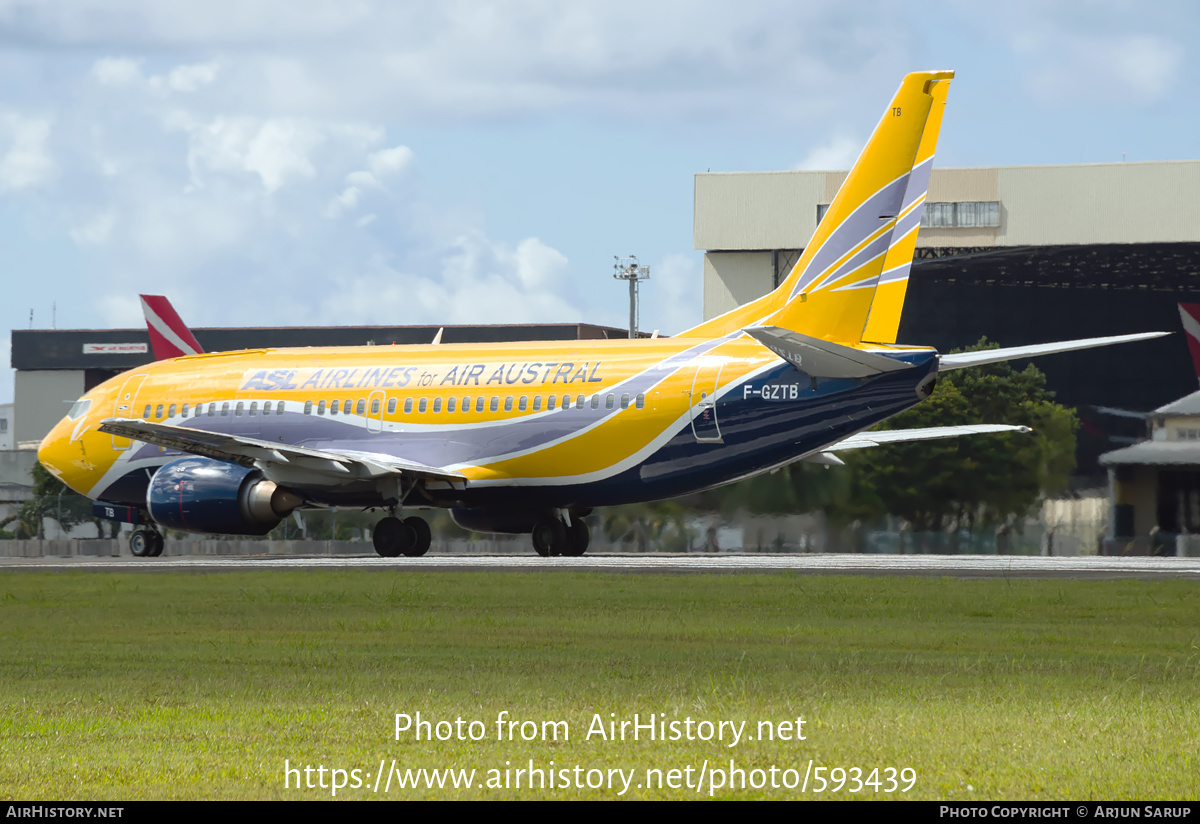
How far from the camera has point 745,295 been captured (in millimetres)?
75250

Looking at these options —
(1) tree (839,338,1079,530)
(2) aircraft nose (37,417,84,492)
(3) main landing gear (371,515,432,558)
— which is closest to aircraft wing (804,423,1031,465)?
(1) tree (839,338,1079,530)

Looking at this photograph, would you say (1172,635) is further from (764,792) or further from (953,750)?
(764,792)

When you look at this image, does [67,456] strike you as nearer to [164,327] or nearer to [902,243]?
[902,243]

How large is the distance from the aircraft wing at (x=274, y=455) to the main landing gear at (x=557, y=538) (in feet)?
8.92

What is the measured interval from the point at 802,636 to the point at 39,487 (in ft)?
147

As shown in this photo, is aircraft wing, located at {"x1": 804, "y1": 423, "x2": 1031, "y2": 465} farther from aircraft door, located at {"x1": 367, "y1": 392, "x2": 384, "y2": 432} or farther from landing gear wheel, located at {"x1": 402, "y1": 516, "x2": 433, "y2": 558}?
aircraft door, located at {"x1": 367, "y1": 392, "x2": 384, "y2": 432}

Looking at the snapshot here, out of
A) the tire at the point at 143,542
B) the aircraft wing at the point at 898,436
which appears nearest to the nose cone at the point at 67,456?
the tire at the point at 143,542

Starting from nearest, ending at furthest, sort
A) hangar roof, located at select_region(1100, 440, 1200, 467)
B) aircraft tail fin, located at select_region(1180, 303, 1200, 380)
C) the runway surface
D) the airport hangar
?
the runway surface, hangar roof, located at select_region(1100, 440, 1200, 467), aircraft tail fin, located at select_region(1180, 303, 1200, 380), the airport hangar

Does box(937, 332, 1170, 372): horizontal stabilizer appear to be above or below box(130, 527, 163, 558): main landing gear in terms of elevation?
above

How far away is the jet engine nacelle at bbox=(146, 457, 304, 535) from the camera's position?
1412 inches

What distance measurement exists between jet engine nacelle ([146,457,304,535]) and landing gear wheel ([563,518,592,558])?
6.35 metres

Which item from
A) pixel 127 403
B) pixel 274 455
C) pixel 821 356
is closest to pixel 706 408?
pixel 821 356

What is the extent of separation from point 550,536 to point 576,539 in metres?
0.65

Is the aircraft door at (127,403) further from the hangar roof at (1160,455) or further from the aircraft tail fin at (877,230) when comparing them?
the hangar roof at (1160,455)
